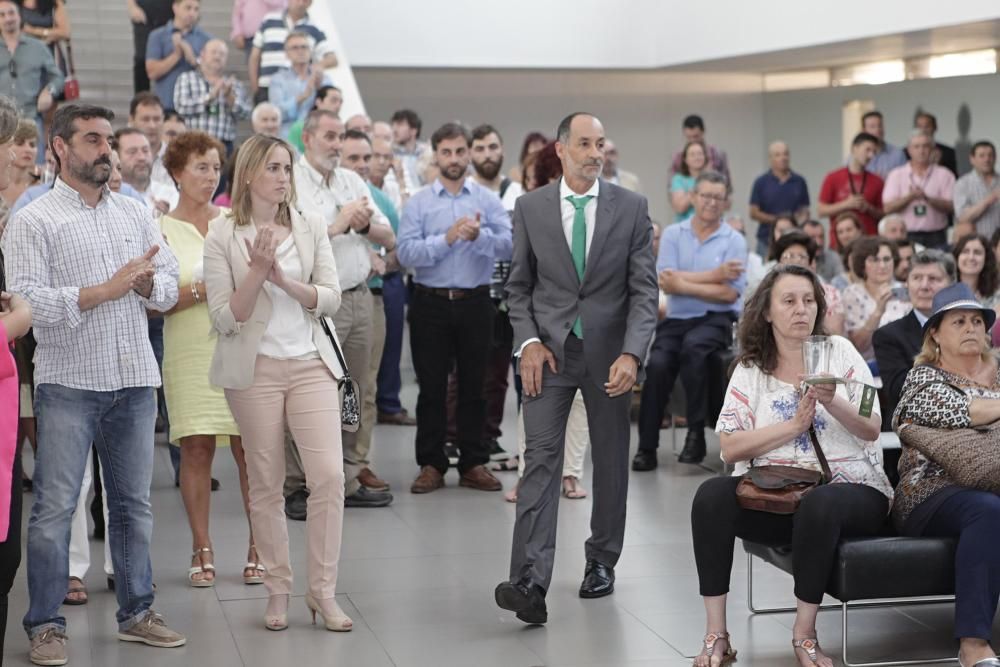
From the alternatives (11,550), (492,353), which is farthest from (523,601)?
(492,353)

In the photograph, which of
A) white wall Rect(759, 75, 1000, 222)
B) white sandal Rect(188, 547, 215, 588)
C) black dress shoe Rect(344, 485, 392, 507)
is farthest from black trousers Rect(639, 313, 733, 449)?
white wall Rect(759, 75, 1000, 222)

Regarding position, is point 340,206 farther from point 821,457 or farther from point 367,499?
point 821,457

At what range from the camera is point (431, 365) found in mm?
7621

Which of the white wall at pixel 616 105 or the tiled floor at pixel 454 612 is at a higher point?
the white wall at pixel 616 105

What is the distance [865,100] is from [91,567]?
12.4 metres

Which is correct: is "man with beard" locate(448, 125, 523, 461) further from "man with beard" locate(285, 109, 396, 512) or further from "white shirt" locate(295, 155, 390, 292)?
"white shirt" locate(295, 155, 390, 292)

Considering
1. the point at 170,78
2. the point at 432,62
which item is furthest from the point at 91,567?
the point at 432,62

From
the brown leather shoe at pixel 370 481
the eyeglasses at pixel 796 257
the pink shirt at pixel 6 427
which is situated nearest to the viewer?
the pink shirt at pixel 6 427

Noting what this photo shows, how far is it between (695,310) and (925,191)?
489 centimetres

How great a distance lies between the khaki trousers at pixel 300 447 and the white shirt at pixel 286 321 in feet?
0.13

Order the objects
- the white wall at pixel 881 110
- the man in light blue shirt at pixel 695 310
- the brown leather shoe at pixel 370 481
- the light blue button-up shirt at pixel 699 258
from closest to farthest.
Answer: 1. the brown leather shoe at pixel 370 481
2. the man in light blue shirt at pixel 695 310
3. the light blue button-up shirt at pixel 699 258
4. the white wall at pixel 881 110

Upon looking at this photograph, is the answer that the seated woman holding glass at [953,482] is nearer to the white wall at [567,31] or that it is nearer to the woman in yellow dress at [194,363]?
the woman in yellow dress at [194,363]

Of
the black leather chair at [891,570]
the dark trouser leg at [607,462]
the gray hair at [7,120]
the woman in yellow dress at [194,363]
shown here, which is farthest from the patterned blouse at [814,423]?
the gray hair at [7,120]

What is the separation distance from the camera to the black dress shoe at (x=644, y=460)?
8352mm
